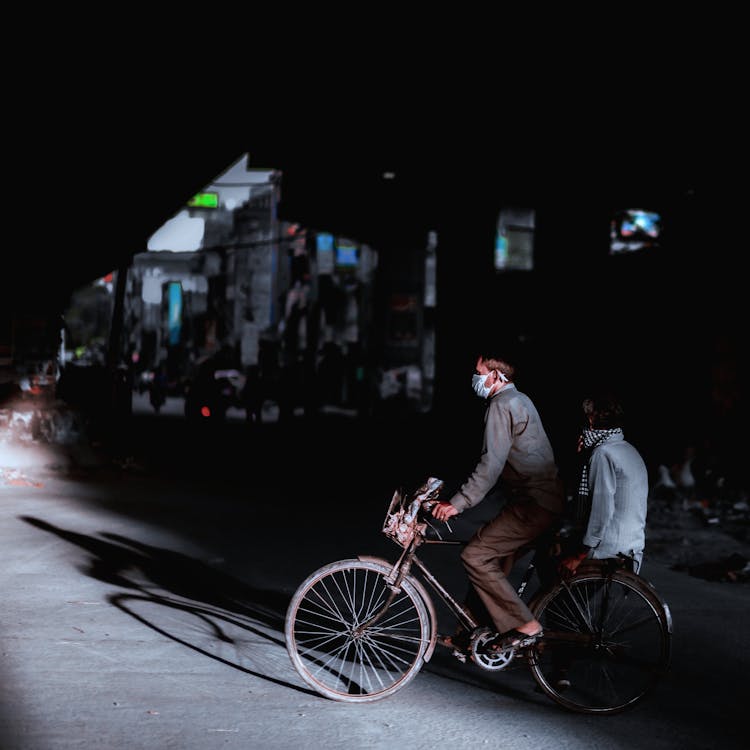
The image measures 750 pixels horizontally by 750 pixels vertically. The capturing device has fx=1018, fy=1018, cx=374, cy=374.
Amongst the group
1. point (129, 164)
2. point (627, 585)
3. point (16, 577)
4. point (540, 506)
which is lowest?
point (16, 577)

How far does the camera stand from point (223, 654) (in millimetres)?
6398

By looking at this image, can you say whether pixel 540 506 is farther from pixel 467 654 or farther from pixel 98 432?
pixel 98 432

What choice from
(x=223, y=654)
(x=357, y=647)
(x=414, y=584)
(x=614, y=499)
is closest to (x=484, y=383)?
(x=614, y=499)

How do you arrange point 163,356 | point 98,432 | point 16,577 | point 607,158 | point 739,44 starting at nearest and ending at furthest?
point 16,577
point 739,44
point 607,158
point 98,432
point 163,356

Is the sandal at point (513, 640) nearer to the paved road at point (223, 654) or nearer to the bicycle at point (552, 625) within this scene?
the bicycle at point (552, 625)

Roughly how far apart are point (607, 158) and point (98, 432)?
12020 mm

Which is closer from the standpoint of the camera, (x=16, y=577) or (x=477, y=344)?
(x=16, y=577)

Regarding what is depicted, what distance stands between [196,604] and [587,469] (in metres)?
3.60

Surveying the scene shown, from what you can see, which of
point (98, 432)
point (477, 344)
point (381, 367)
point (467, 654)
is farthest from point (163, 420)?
point (467, 654)

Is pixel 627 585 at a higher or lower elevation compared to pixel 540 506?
lower

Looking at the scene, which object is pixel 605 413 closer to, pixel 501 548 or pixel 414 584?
pixel 501 548

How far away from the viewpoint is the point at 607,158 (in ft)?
62.5

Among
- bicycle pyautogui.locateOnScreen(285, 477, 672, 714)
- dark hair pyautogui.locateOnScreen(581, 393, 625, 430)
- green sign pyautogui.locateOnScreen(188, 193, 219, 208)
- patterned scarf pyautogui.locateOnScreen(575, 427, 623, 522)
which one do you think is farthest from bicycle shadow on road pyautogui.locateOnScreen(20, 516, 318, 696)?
green sign pyautogui.locateOnScreen(188, 193, 219, 208)

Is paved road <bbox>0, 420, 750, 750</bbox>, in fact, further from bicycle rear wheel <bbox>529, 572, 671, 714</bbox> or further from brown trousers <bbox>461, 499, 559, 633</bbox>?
brown trousers <bbox>461, 499, 559, 633</bbox>
